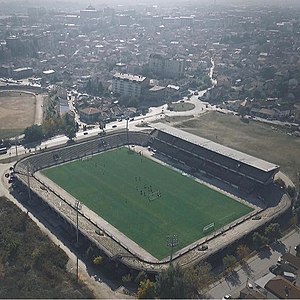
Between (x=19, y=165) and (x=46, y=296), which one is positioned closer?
(x=46, y=296)

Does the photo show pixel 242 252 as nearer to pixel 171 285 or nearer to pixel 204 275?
pixel 204 275

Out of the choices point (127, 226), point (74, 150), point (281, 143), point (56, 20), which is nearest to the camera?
point (127, 226)

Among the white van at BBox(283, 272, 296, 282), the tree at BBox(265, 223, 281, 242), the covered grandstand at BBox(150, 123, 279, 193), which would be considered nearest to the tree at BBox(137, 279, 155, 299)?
the white van at BBox(283, 272, 296, 282)

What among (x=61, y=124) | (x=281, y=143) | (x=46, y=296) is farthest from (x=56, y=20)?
(x=46, y=296)

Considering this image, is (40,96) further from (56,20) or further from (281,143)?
(56,20)

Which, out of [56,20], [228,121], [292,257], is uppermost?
[292,257]

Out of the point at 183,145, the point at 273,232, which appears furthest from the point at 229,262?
the point at 183,145

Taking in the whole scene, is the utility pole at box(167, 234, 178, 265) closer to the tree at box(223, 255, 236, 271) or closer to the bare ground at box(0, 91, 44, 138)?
the tree at box(223, 255, 236, 271)

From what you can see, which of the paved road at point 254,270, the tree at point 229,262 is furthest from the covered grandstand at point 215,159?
the tree at point 229,262
